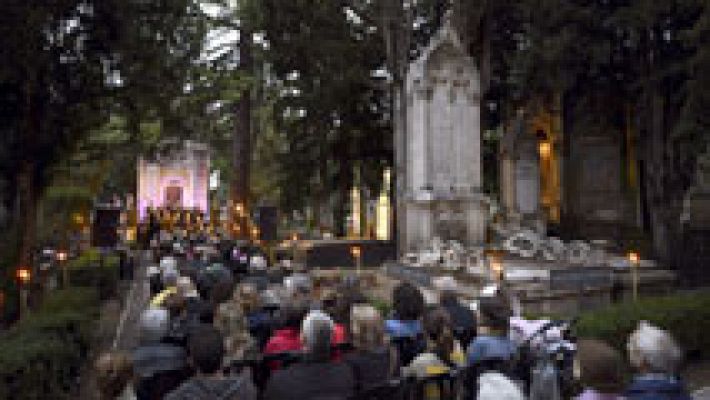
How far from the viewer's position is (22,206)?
1088 centimetres

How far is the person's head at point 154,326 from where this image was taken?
503 cm

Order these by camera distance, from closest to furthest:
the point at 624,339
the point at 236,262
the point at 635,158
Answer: the point at 624,339
the point at 236,262
the point at 635,158

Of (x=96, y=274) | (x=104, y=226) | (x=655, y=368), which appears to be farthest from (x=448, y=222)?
(x=655, y=368)

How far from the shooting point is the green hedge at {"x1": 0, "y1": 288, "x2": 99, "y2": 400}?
5.73 meters

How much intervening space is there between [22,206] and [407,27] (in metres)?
15.5

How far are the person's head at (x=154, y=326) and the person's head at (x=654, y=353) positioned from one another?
3402mm

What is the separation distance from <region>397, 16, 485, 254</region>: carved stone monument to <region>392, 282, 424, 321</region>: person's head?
13089 millimetres

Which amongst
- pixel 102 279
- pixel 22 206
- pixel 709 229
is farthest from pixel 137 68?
pixel 709 229

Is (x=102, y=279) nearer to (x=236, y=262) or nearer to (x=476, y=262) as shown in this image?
(x=236, y=262)

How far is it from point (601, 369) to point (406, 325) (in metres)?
2.16

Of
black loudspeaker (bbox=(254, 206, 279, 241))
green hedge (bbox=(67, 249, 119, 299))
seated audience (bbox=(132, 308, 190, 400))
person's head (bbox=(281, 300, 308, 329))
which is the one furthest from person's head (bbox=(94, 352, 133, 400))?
black loudspeaker (bbox=(254, 206, 279, 241))

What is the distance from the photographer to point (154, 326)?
198 inches

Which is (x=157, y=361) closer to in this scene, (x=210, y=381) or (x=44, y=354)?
(x=210, y=381)

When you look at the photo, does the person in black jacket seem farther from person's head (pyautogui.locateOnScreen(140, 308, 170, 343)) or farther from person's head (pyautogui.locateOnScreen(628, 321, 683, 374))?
person's head (pyautogui.locateOnScreen(140, 308, 170, 343))
